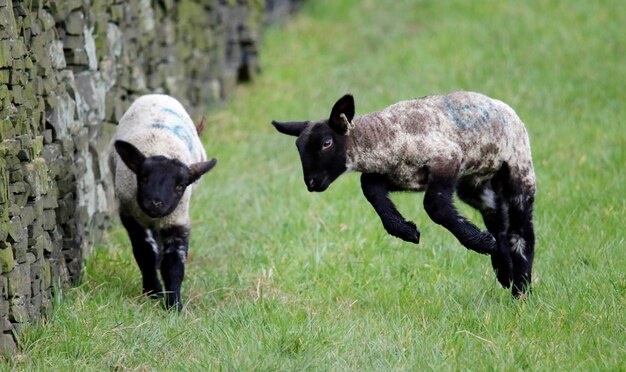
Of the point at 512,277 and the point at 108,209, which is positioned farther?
the point at 108,209

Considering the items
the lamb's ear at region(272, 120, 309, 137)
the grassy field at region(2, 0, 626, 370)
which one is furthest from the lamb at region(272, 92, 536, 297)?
the grassy field at region(2, 0, 626, 370)

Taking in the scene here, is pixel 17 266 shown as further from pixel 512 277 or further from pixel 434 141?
pixel 512 277

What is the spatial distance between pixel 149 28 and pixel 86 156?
9.20ft

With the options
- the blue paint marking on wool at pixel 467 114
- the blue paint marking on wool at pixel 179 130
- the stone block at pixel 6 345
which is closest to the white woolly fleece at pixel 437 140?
the blue paint marking on wool at pixel 467 114

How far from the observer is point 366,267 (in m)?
8.12

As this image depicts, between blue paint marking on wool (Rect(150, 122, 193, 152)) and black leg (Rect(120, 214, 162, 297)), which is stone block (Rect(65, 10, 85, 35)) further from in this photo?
black leg (Rect(120, 214, 162, 297))

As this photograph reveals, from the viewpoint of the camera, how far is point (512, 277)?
7.21 meters

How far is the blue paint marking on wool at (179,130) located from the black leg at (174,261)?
2.37 ft

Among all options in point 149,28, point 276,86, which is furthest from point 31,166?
point 276,86

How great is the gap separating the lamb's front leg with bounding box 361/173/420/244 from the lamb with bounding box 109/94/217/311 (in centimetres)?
146

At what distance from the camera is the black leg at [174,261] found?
7.54 m

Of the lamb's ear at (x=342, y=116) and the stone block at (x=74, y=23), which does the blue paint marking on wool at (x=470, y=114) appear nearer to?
the lamb's ear at (x=342, y=116)

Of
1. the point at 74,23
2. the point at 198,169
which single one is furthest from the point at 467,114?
the point at 74,23


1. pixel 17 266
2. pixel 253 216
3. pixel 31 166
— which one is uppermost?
pixel 31 166
